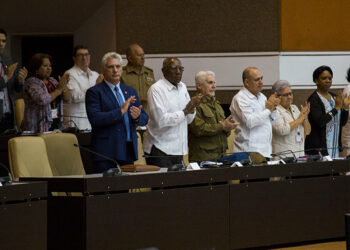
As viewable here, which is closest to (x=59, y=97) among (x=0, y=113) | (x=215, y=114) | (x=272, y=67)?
(x=0, y=113)

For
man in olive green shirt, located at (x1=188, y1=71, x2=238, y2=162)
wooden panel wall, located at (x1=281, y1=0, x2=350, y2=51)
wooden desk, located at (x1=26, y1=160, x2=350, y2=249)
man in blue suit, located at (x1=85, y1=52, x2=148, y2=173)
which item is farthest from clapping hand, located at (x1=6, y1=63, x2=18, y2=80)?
wooden panel wall, located at (x1=281, y1=0, x2=350, y2=51)

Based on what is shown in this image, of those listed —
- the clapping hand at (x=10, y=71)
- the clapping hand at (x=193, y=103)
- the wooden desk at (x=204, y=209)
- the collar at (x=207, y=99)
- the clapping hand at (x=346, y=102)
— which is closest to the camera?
the wooden desk at (x=204, y=209)

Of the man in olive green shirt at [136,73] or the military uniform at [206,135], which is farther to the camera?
the man in olive green shirt at [136,73]

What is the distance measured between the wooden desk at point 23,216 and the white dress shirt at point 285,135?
254 centimetres

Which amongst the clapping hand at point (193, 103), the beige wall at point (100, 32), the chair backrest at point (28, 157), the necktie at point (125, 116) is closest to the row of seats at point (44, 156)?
the chair backrest at point (28, 157)

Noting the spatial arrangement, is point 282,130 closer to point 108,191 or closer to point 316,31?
point 108,191

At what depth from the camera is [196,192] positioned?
5.23 m

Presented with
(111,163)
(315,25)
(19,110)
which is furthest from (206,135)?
(315,25)

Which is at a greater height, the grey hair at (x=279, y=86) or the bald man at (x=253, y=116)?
the grey hair at (x=279, y=86)

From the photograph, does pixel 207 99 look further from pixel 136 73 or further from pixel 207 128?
pixel 136 73

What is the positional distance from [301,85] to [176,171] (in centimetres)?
→ 426

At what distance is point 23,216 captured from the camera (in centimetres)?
429

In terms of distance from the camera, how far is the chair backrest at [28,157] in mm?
5027

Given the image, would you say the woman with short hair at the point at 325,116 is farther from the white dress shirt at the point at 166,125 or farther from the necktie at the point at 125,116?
the necktie at the point at 125,116
